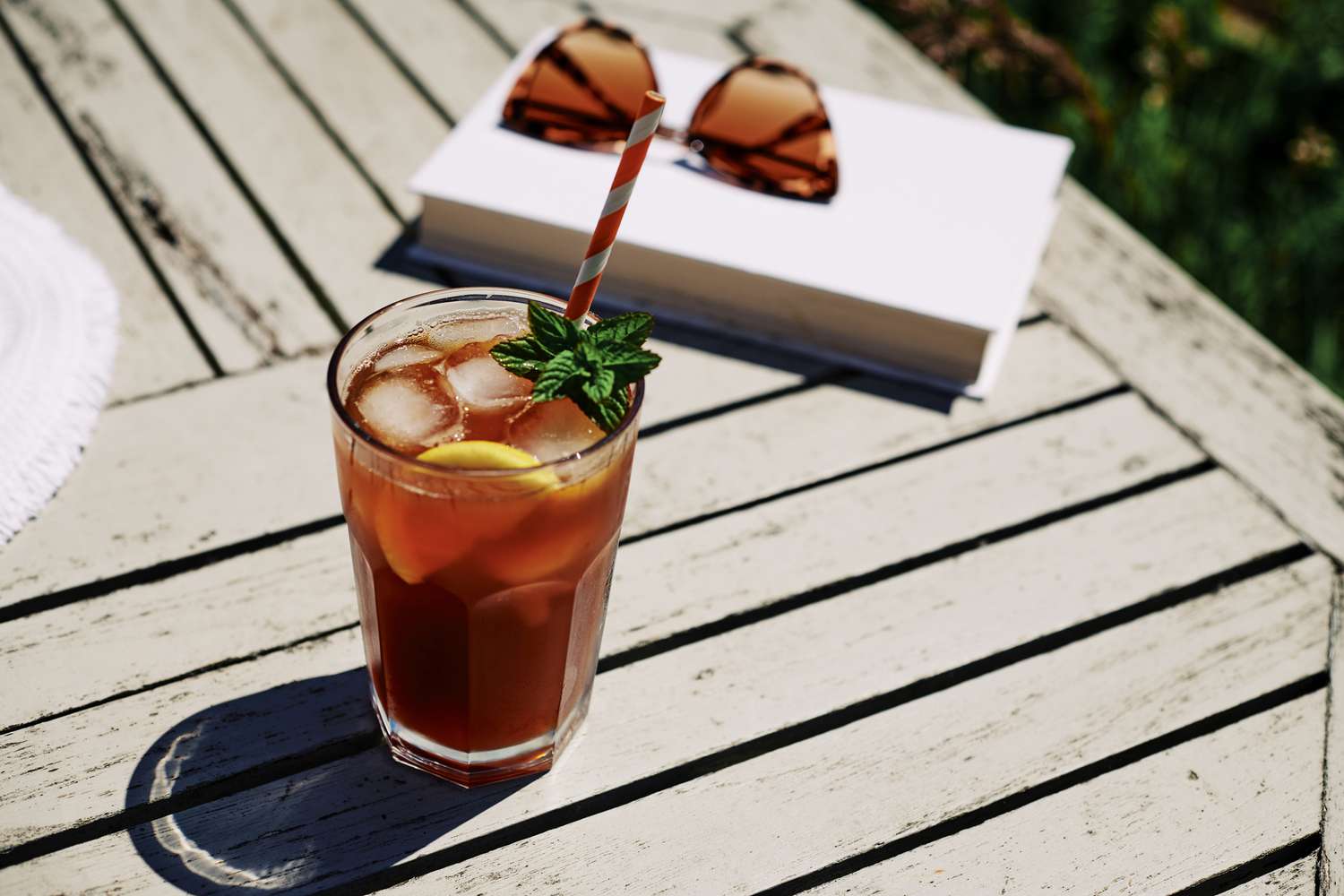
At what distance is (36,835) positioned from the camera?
885mm

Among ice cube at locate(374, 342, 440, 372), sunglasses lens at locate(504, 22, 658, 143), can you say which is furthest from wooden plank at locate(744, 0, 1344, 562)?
ice cube at locate(374, 342, 440, 372)

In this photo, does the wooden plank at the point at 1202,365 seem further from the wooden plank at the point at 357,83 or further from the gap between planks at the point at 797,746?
the wooden plank at the point at 357,83

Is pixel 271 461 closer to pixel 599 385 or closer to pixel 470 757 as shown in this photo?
pixel 470 757

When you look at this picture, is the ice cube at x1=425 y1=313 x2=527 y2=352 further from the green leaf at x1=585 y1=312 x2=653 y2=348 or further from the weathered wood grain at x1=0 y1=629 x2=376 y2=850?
the weathered wood grain at x1=0 y1=629 x2=376 y2=850

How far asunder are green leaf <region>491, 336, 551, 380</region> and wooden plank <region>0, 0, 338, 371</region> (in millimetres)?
493

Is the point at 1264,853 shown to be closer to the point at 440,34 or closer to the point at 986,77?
the point at 440,34

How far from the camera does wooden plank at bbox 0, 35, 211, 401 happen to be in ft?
4.07

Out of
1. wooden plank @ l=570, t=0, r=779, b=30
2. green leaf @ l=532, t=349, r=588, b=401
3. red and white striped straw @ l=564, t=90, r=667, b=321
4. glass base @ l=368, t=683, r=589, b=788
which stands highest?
red and white striped straw @ l=564, t=90, r=667, b=321

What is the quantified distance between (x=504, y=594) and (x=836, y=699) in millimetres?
315

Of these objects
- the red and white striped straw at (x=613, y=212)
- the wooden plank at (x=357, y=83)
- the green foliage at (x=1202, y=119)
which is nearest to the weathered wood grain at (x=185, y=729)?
the red and white striped straw at (x=613, y=212)

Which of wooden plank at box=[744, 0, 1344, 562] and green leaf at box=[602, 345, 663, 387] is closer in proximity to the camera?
green leaf at box=[602, 345, 663, 387]

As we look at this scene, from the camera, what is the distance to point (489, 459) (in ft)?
2.61

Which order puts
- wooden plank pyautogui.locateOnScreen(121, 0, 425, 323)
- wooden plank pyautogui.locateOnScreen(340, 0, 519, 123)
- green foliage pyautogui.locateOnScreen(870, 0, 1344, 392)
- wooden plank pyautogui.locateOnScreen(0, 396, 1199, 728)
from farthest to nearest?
green foliage pyautogui.locateOnScreen(870, 0, 1344, 392) → wooden plank pyautogui.locateOnScreen(340, 0, 519, 123) → wooden plank pyautogui.locateOnScreen(121, 0, 425, 323) → wooden plank pyautogui.locateOnScreen(0, 396, 1199, 728)

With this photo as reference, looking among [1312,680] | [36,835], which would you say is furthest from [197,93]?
[1312,680]
